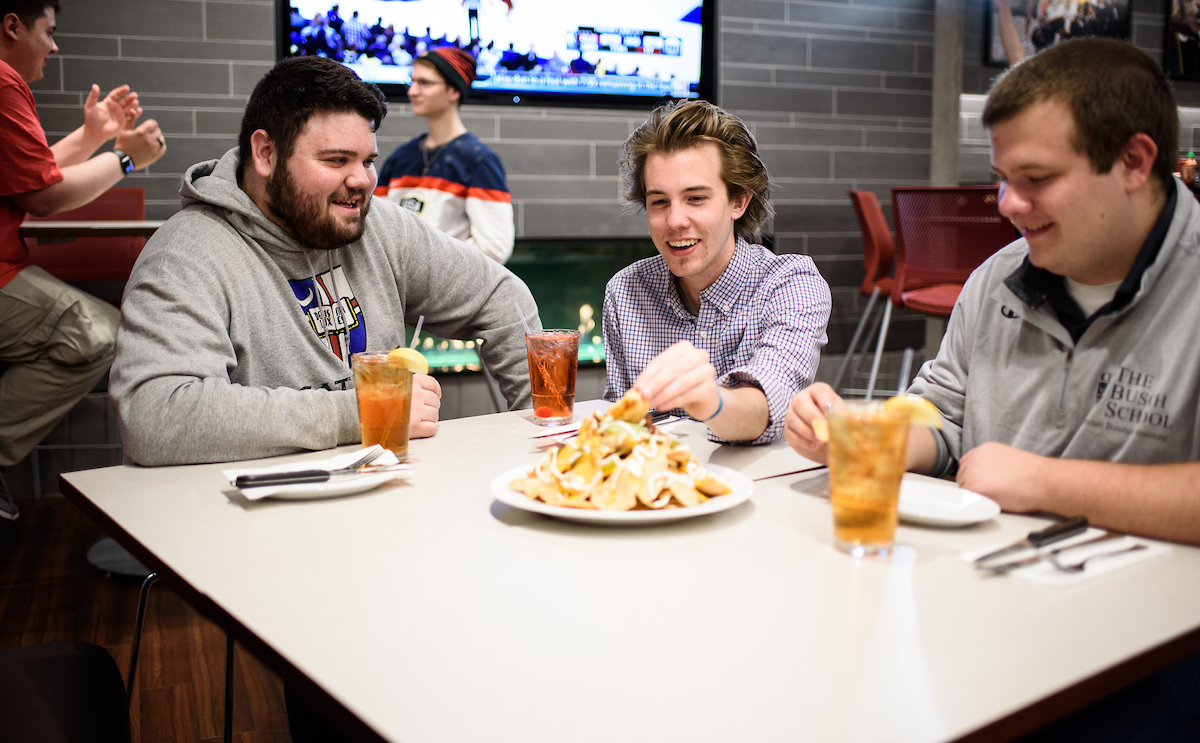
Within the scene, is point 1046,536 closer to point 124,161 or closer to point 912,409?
point 912,409

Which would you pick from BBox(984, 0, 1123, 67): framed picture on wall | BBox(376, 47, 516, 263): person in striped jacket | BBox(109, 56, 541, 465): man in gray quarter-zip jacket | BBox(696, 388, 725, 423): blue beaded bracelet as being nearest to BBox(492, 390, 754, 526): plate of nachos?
BBox(696, 388, 725, 423): blue beaded bracelet

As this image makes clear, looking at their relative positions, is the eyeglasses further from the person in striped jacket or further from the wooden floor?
the wooden floor

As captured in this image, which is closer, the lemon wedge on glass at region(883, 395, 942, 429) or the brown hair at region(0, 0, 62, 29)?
the lemon wedge on glass at region(883, 395, 942, 429)

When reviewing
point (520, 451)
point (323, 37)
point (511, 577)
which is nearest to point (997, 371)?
point (520, 451)

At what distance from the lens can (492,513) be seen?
1.06 meters

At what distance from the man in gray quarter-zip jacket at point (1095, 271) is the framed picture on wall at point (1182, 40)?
5.62 meters

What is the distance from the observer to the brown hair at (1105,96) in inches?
43.1

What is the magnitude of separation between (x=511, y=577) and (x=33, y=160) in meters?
2.51

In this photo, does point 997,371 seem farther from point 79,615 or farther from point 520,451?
point 79,615

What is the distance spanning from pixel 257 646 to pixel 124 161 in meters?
2.72

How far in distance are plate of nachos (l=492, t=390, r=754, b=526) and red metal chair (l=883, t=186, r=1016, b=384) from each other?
2875 millimetres

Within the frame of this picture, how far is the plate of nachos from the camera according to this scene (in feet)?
3.27

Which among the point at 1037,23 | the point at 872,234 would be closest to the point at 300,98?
the point at 872,234

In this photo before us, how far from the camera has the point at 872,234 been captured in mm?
4297
